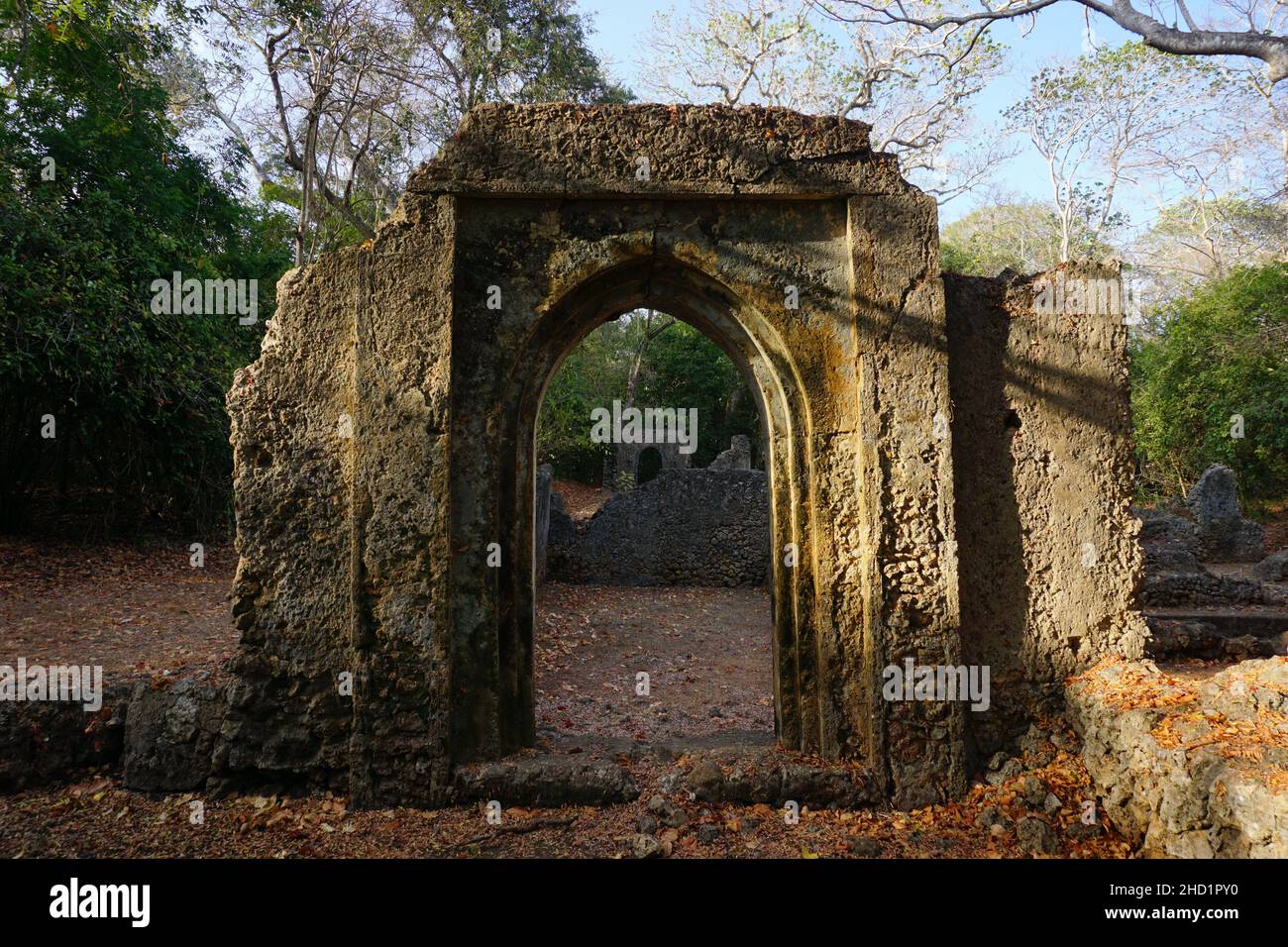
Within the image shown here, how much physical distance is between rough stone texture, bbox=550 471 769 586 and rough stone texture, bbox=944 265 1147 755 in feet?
24.1

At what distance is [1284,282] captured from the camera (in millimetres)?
14008

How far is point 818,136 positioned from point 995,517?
2.30 m

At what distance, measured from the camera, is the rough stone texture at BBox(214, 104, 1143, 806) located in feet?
12.9

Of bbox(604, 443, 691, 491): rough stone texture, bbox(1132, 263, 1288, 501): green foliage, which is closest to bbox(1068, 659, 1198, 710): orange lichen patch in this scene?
bbox(1132, 263, 1288, 501): green foliage

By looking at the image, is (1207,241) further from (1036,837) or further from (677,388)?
(1036,837)

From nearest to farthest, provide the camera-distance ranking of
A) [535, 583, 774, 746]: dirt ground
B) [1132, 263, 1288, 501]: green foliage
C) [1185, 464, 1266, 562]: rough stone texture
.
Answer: [535, 583, 774, 746]: dirt ground < [1185, 464, 1266, 562]: rough stone texture < [1132, 263, 1288, 501]: green foliage

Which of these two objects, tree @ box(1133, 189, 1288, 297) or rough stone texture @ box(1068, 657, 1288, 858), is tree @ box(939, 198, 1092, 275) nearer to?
tree @ box(1133, 189, 1288, 297)

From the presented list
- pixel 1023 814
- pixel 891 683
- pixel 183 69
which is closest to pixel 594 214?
pixel 891 683

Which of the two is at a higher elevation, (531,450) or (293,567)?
(531,450)

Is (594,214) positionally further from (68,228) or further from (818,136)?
(68,228)

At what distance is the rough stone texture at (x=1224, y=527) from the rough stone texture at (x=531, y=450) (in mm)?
11296
